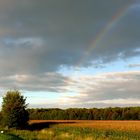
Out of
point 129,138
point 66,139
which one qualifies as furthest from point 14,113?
point 129,138

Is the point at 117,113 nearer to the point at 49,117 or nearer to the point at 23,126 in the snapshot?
the point at 49,117

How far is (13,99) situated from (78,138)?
2615cm

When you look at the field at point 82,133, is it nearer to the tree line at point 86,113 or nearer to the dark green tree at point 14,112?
the dark green tree at point 14,112

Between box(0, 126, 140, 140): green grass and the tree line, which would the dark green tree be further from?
the tree line

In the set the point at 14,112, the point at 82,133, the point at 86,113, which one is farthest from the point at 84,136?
the point at 86,113

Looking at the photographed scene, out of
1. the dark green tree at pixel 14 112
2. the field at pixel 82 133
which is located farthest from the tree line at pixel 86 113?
the field at pixel 82 133

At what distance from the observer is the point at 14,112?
6631 centimetres

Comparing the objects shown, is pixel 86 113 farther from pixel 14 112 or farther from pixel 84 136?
pixel 84 136

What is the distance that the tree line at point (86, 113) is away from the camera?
352 feet

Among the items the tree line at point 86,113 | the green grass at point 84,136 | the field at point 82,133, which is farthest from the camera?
the tree line at point 86,113

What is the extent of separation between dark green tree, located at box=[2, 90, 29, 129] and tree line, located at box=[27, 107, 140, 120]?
1722 inches

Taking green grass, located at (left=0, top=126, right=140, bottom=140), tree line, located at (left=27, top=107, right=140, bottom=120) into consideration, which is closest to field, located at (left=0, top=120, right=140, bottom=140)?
green grass, located at (left=0, top=126, right=140, bottom=140)

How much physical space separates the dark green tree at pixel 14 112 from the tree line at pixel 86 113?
43.7 metres

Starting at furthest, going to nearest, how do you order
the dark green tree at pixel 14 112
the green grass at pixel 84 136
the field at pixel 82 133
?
the dark green tree at pixel 14 112, the field at pixel 82 133, the green grass at pixel 84 136
